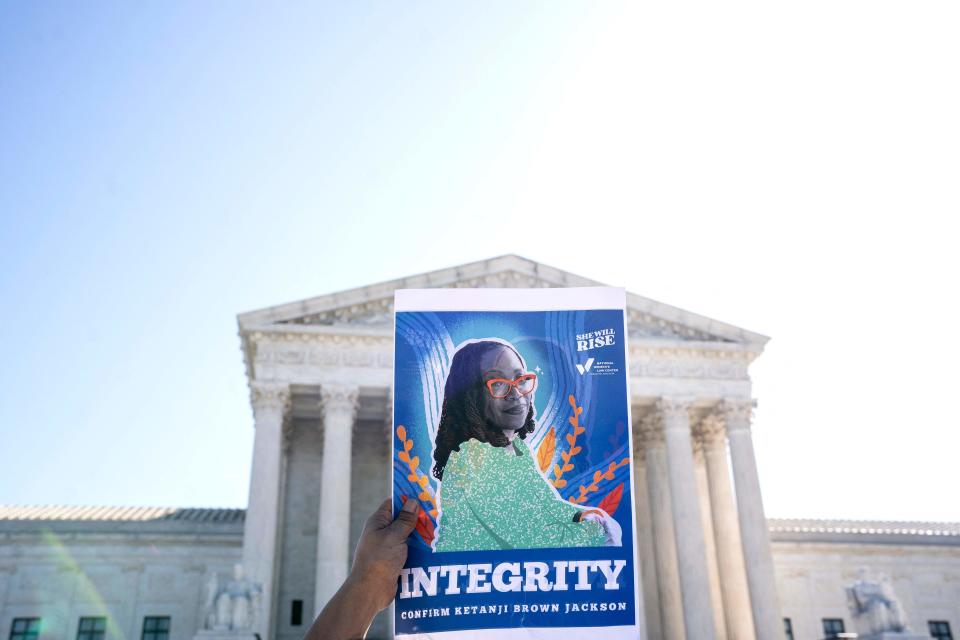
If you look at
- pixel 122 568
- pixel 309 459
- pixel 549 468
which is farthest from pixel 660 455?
pixel 549 468

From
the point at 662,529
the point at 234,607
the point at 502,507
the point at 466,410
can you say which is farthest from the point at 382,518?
the point at 662,529

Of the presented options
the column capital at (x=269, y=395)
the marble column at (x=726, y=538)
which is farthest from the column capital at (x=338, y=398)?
the marble column at (x=726, y=538)

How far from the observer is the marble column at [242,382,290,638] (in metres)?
33.3

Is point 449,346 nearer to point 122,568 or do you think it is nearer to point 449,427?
point 449,427

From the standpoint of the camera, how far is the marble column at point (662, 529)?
38.9 m

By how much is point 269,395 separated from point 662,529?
58.4ft

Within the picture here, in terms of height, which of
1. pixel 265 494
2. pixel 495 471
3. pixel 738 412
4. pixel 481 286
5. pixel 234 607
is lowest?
pixel 495 471

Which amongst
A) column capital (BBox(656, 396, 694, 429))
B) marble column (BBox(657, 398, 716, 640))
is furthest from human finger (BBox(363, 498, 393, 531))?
column capital (BBox(656, 396, 694, 429))

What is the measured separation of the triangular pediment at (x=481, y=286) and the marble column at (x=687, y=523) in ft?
11.0

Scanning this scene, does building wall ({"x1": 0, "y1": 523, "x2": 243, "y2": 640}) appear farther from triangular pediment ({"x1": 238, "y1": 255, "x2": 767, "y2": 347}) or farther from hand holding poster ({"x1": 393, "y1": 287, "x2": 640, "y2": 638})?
hand holding poster ({"x1": 393, "y1": 287, "x2": 640, "y2": 638})

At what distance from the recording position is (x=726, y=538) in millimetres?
38750

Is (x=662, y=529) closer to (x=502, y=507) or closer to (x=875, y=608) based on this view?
(x=875, y=608)

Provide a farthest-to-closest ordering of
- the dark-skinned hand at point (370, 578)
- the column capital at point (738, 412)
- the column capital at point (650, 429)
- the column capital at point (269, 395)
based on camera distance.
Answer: the column capital at point (650, 429), the column capital at point (738, 412), the column capital at point (269, 395), the dark-skinned hand at point (370, 578)

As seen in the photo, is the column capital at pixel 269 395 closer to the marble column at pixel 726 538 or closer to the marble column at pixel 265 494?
the marble column at pixel 265 494
